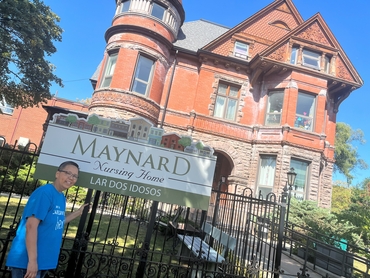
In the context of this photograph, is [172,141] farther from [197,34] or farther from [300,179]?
[197,34]

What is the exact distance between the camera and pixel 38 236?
2154 millimetres

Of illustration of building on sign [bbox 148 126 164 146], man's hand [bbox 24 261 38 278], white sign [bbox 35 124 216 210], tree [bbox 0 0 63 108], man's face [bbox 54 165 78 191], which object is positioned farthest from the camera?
tree [bbox 0 0 63 108]

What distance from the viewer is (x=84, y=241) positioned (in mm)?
3406

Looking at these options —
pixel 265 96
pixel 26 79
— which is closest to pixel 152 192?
pixel 265 96

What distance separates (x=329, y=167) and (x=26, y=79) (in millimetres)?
19175

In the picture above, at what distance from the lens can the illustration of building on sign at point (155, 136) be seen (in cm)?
371

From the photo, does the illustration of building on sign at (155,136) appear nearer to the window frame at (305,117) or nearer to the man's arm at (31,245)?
the man's arm at (31,245)

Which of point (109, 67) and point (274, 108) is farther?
point (274, 108)

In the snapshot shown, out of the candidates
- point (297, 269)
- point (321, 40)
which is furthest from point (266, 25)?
point (297, 269)

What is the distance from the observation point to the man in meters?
2.05

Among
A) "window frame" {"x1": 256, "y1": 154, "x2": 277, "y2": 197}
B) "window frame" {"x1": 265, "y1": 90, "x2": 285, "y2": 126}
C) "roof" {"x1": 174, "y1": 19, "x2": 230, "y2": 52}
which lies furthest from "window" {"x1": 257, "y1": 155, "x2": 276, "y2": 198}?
"roof" {"x1": 174, "y1": 19, "x2": 230, "y2": 52}

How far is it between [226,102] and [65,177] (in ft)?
41.5

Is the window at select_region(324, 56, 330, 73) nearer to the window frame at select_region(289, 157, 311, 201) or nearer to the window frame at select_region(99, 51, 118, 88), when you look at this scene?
the window frame at select_region(289, 157, 311, 201)

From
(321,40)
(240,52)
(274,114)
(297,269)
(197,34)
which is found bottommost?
(297,269)
